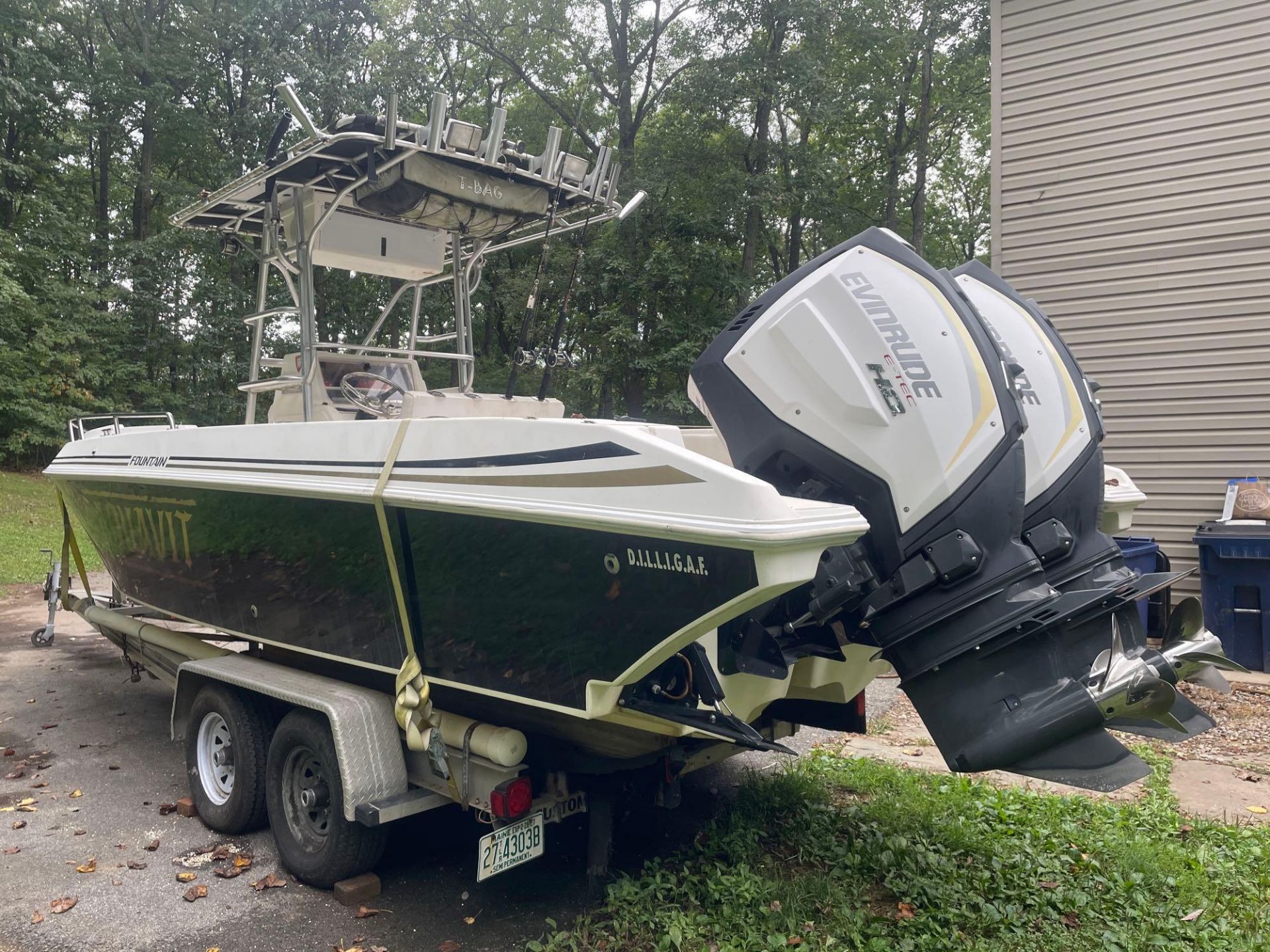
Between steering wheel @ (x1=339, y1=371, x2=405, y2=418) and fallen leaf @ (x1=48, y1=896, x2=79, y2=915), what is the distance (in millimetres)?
2377

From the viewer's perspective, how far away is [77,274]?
19.2 meters

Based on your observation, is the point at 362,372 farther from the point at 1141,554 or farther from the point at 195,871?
the point at 1141,554

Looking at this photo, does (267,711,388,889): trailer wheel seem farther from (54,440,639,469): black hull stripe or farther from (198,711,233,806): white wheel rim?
(54,440,639,469): black hull stripe

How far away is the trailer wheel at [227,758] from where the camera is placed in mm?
3740

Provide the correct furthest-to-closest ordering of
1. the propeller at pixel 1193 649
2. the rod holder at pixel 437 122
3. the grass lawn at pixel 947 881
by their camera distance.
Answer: the rod holder at pixel 437 122 < the propeller at pixel 1193 649 < the grass lawn at pixel 947 881

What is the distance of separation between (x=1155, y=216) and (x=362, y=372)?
5.99 metres

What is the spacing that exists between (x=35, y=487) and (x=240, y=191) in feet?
46.1

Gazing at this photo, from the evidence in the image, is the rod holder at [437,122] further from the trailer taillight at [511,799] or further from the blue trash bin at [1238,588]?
the blue trash bin at [1238,588]

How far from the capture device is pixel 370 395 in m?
4.75

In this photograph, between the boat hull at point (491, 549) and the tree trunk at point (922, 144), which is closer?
the boat hull at point (491, 549)

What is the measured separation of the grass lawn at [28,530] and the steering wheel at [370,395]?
7.03 meters

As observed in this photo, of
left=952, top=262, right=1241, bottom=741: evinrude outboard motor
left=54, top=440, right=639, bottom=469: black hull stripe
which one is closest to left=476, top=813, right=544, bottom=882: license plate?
left=54, top=440, right=639, bottom=469: black hull stripe

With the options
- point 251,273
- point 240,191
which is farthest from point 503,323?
point 240,191

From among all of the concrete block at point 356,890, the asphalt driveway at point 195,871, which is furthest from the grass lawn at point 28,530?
the concrete block at point 356,890
